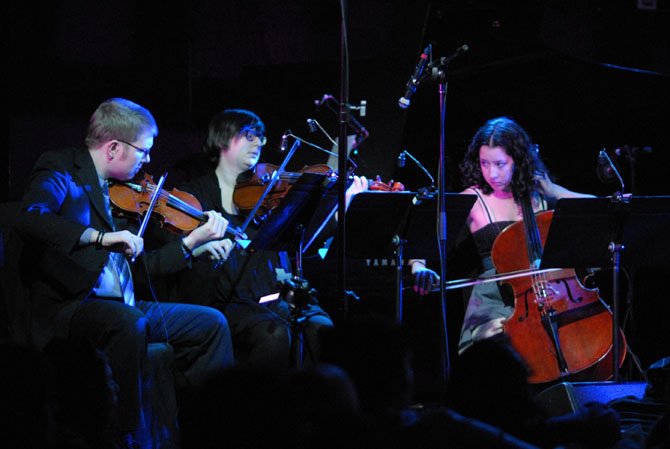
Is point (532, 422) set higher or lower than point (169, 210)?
lower

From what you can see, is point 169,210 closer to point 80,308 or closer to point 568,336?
point 80,308

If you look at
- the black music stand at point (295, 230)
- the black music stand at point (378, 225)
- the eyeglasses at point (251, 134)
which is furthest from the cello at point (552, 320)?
the eyeglasses at point (251, 134)

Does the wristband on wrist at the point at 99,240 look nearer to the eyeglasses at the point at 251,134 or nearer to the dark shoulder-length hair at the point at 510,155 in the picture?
the eyeglasses at the point at 251,134

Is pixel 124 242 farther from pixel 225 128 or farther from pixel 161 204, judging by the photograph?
pixel 225 128

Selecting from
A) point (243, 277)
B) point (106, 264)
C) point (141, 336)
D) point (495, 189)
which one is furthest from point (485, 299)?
point (106, 264)

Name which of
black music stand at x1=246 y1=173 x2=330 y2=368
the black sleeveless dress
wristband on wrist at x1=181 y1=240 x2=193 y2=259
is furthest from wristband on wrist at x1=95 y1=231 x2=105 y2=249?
the black sleeveless dress

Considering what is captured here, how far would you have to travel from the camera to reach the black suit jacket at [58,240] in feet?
11.2

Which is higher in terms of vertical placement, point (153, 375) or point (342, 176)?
point (342, 176)

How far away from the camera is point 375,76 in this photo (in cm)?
520

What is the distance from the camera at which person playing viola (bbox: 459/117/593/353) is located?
Answer: 4469 millimetres

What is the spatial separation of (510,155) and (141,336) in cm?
237

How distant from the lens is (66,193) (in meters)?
3.62

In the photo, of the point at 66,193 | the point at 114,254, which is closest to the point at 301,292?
the point at 114,254

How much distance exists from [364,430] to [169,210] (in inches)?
97.5
